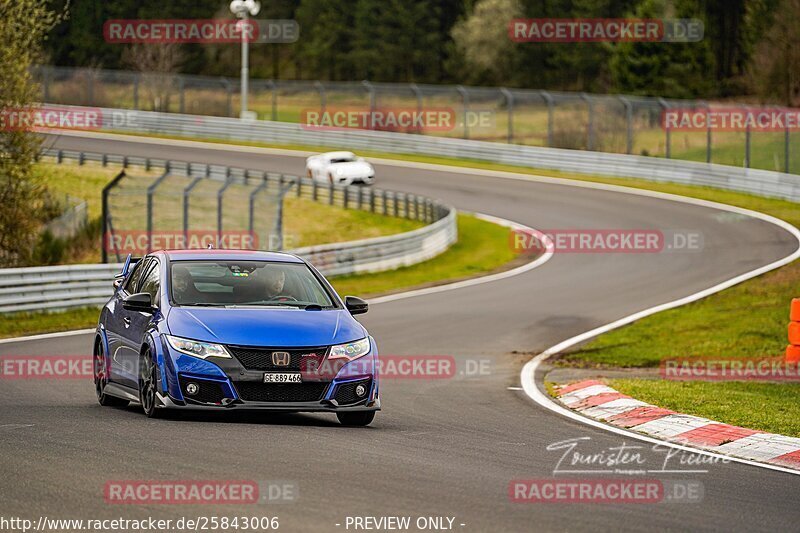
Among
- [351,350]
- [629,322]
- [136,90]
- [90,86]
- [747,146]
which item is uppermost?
[90,86]

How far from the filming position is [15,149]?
2772 centimetres

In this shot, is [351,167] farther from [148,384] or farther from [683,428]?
[148,384]

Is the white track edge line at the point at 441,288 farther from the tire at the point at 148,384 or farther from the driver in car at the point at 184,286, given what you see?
the tire at the point at 148,384

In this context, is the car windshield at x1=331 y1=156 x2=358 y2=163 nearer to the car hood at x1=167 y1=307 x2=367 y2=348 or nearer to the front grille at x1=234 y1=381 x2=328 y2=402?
the car hood at x1=167 y1=307 x2=367 y2=348

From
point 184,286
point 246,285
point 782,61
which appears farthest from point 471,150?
point 184,286

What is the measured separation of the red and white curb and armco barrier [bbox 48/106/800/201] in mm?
32257

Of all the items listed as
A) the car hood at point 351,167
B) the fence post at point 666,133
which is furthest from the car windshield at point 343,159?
the fence post at point 666,133

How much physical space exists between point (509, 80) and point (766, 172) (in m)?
54.3

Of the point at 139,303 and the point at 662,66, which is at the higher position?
the point at 662,66

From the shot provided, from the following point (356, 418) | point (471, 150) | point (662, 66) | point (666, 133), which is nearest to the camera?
point (356, 418)

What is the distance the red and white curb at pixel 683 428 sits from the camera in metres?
10.4

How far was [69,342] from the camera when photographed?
19562mm

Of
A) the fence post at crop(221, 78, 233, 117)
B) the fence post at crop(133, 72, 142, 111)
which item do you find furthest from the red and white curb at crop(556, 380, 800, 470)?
the fence post at crop(133, 72, 142, 111)

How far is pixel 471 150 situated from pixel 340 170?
382 inches
